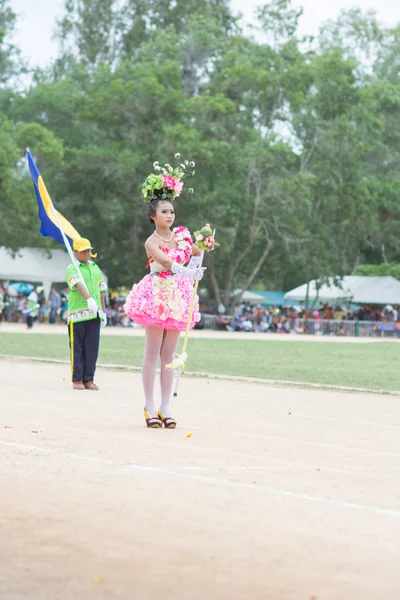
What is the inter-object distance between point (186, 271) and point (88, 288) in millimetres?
4553

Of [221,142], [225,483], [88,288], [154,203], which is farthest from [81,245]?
[221,142]

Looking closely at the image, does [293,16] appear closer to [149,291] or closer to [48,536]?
[149,291]

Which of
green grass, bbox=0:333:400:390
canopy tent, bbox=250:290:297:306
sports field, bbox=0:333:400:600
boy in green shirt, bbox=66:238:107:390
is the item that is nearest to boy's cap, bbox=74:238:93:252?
boy in green shirt, bbox=66:238:107:390

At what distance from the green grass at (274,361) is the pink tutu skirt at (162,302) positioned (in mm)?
6109

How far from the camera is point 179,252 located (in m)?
10.6

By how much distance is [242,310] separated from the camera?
58.5m

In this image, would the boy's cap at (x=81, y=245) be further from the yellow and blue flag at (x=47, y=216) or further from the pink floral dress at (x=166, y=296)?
the pink floral dress at (x=166, y=296)

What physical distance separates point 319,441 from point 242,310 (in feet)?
160

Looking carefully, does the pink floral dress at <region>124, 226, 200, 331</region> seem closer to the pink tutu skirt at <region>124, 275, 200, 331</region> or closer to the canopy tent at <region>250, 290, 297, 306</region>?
the pink tutu skirt at <region>124, 275, 200, 331</region>

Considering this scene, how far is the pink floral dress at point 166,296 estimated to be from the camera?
10555mm

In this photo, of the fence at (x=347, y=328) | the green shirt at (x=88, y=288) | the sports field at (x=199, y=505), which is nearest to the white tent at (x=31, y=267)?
the fence at (x=347, y=328)

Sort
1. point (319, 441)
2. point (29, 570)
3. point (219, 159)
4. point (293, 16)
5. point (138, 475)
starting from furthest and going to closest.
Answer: point (293, 16)
point (219, 159)
point (319, 441)
point (138, 475)
point (29, 570)

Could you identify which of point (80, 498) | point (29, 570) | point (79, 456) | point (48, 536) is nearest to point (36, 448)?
point (79, 456)

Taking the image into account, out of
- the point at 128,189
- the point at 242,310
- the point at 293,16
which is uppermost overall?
the point at 293,16
